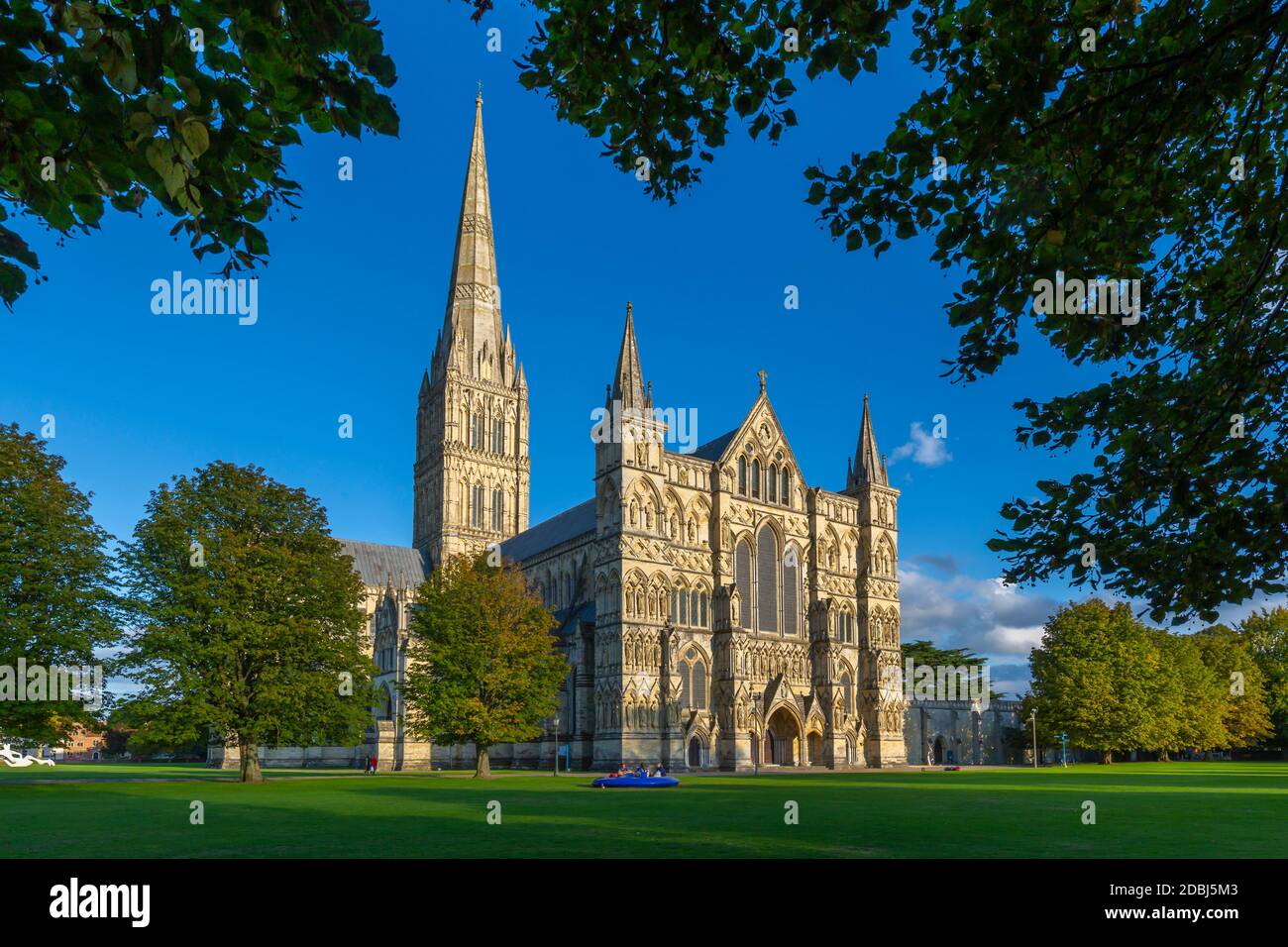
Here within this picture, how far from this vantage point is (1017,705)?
295 ft

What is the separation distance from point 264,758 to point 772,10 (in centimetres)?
10198

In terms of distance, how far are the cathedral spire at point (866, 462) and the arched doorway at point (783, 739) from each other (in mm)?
20915

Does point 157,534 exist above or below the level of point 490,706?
above

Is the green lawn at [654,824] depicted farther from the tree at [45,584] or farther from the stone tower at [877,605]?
the stone tower at [877,605]

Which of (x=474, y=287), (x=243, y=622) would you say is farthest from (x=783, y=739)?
(x=474, y=287)

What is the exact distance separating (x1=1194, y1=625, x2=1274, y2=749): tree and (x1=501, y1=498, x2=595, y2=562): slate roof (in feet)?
186

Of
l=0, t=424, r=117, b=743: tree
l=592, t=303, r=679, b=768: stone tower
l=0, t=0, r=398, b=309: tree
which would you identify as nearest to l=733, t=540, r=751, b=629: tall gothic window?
l=592, t=303, r=679, b=768: stone tower

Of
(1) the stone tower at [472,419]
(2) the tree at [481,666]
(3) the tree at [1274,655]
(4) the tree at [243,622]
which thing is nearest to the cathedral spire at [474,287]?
(1) the stone tower at [472,419]

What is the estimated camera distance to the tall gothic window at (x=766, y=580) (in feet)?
228

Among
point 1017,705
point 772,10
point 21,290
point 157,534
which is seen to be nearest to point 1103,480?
point 772,10

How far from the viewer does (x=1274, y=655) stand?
100 m

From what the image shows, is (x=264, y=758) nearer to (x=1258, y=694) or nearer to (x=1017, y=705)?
(x=1017, y=705)

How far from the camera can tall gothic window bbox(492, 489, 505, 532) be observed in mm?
99000

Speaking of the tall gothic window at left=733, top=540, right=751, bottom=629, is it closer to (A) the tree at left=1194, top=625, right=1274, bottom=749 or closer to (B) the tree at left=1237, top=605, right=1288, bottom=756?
(A) the tree at left=1194, top=625, right=1274, bottom=749
